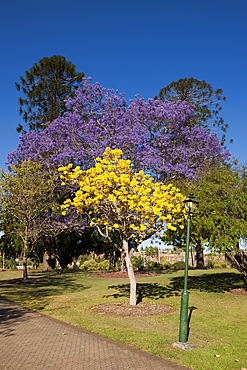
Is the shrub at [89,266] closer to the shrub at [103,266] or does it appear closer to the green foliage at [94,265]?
the green foliage at [94,265]

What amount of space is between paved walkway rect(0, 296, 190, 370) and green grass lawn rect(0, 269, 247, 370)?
430 mm

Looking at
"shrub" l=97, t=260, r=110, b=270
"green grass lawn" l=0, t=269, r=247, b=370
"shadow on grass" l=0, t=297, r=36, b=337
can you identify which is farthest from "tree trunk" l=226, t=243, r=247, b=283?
"shrub" l=97, t=260, r=110, b=270

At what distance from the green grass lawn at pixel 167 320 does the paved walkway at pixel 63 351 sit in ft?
1.41

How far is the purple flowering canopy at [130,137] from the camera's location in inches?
914

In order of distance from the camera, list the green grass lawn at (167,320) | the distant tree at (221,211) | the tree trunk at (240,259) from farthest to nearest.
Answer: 1. the tree trunk at (240,259)
2. the distant tree at (221,211)
3. the green grass lawn at (167,320)

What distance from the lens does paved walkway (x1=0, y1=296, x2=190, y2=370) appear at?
6211 millimetres

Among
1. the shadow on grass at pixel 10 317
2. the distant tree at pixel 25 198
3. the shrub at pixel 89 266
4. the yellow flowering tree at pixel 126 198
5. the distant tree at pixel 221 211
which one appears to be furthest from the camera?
the shrub at pixel 89 266

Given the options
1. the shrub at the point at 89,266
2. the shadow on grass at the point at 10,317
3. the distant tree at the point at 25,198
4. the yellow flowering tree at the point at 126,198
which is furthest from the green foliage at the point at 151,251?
the yellow flowering tree at the point at 126,198

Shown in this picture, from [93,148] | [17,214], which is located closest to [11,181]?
[17,214]

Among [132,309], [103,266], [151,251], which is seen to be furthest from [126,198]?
[151,251]

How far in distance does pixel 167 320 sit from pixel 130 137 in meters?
15.0

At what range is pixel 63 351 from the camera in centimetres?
700

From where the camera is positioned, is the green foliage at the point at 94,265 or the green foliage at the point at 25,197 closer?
the green foliage at the point at 25,197

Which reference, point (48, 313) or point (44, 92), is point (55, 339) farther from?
point (44, 92)
